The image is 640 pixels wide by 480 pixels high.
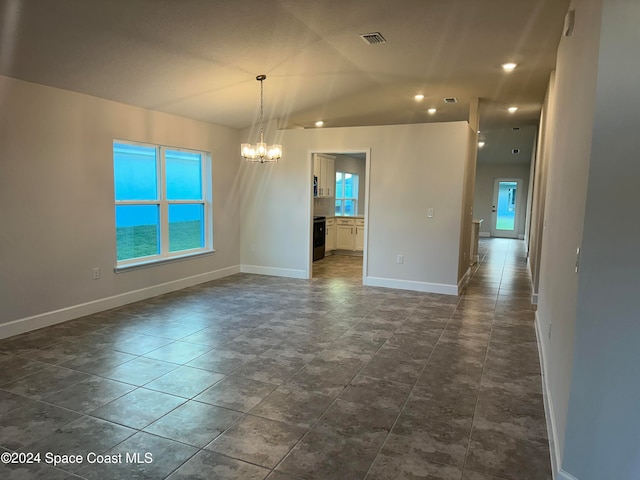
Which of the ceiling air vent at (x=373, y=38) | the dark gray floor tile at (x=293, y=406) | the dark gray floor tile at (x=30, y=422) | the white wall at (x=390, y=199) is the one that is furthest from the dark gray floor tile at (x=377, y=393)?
the white wall at (x=390, y=199)

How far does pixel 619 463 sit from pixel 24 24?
4.38 m

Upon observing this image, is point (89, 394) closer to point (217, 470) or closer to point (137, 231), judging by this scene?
point (217, 470)

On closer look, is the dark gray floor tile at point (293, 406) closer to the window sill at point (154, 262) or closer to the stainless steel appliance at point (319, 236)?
the window sill at point (154, 262)

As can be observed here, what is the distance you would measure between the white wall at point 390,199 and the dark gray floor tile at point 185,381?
3.57m

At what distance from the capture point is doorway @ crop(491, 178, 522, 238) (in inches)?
555

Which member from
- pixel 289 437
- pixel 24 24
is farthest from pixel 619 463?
pixel 24 24

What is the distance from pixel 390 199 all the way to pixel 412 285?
1271 mm

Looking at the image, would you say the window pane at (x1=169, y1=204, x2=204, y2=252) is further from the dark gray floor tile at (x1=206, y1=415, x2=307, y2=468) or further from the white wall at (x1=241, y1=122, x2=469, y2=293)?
the dark gray floor tile at (x1=206, y1=415, x2=307, y2=468)

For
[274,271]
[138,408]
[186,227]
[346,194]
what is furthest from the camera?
[346,194]

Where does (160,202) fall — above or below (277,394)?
above

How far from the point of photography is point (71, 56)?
3.61m

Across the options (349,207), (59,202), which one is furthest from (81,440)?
(349,207)

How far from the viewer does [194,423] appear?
2521 millimetres

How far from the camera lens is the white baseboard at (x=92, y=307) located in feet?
13.0
